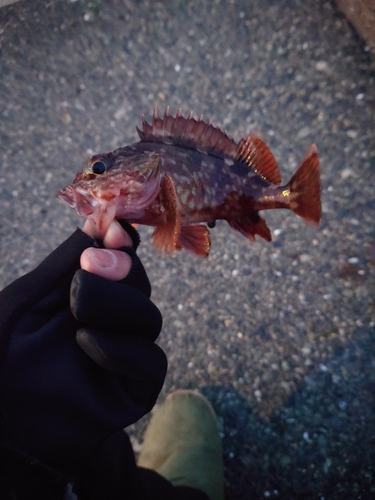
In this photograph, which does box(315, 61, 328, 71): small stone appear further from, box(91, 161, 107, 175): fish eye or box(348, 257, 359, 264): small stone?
box(91, 161, 107, 175): fish eye

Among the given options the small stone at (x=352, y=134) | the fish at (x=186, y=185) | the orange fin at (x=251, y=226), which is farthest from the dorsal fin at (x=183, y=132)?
the small stone at (x=352, y=134)

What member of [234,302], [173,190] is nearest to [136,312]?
[173,190]

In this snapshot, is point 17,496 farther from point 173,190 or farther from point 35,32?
point 35,32

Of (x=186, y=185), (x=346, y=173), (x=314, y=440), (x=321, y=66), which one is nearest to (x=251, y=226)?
(x=186, y=185)

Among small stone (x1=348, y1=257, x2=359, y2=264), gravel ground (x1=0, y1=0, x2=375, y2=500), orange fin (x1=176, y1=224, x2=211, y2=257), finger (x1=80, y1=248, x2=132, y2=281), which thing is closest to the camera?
finger (x1=80, y1=248, x2=132, y2=281)

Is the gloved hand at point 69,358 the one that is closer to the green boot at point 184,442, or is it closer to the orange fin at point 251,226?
the orange fin at point 251,226

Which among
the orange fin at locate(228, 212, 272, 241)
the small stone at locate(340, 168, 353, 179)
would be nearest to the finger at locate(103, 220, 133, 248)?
the orange fin at locate(228, 212, 272, 241)

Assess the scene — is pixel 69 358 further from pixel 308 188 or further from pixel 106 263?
pixel 308 188
